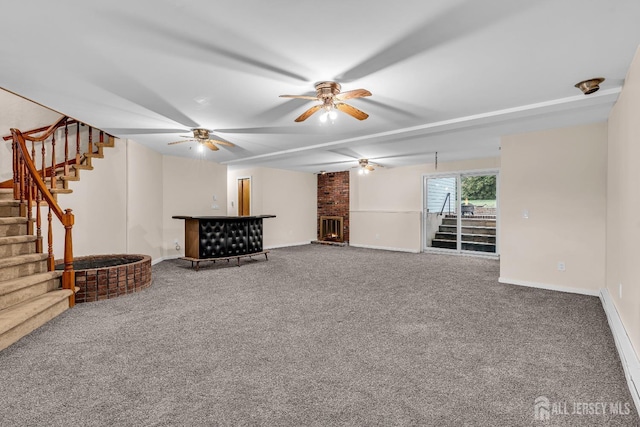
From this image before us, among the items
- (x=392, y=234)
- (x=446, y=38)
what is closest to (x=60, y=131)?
(x=446, y=38)

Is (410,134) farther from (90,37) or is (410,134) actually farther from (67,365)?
(67,365)

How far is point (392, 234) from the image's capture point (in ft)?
27.9

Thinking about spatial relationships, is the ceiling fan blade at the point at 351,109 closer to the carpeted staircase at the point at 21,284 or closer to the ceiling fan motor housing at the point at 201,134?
the ceiling fan motor housing at the point at 201,134

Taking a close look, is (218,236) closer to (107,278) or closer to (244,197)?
(107,278)

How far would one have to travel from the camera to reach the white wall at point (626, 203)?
90.2 inches

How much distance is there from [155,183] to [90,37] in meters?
4.65

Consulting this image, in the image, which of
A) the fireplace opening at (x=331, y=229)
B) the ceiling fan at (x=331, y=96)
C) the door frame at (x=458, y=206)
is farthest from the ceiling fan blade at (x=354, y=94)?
the fireplace opening at (x=331, y=229)

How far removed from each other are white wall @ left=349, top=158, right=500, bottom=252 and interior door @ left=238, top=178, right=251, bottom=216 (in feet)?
9.79

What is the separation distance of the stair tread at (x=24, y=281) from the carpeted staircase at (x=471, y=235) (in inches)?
298

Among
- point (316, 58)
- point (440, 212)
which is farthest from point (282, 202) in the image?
point (316, 58)

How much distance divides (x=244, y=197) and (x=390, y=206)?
423 centimetres

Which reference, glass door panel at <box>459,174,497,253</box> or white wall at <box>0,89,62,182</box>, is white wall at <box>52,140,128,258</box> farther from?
glass door panel at <box>459,174,497,253</box>

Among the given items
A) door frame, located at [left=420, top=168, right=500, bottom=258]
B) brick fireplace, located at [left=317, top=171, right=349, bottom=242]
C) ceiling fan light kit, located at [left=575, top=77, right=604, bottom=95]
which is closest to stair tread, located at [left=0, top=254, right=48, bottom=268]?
ceiling fan light kit, located at [left=575, top=77, right=604, bottom=95]

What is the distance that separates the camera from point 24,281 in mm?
3186
